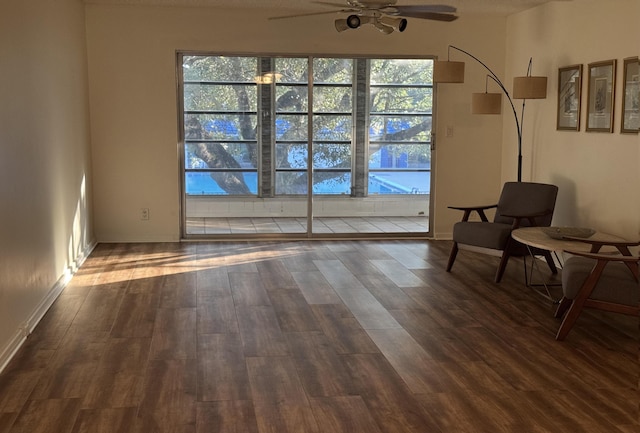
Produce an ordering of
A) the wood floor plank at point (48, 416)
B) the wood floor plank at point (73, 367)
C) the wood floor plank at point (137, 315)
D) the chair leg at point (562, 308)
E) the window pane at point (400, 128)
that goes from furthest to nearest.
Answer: the window pane at point (400, 128), the chair leg at point (562, 308), the wood floor plank at point (137, 315), the wood floor plank at point (73, 367), the wood floor plank at point (48, 416)

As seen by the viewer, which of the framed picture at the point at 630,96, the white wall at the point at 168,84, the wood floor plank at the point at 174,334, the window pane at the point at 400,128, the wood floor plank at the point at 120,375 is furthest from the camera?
the window pane at the point at 400,128

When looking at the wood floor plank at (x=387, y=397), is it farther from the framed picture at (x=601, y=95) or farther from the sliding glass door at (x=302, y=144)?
the sliding glass door at (x=302, y=144)

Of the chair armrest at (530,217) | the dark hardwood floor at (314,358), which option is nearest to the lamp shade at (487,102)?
the chair armrest at (530,217)

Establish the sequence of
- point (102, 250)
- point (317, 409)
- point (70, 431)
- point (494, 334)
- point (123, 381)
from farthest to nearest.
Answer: point (102, 250)
point (494, 334)
point (123, 381)
point (317, 409)
point (70, 431)

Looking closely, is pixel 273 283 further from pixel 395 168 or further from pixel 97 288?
pixel 395 168

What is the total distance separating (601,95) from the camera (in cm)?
604

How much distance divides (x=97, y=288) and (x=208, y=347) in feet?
5.97

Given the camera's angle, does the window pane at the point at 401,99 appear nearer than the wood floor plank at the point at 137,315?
No

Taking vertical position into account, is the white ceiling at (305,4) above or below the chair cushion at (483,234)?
above

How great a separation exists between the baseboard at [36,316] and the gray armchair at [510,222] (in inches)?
127

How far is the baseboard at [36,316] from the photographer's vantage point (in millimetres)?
4125

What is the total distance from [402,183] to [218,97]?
2.20m

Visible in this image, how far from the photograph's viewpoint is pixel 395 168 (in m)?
8.16

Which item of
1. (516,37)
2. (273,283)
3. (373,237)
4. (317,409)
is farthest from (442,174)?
(317,409)
